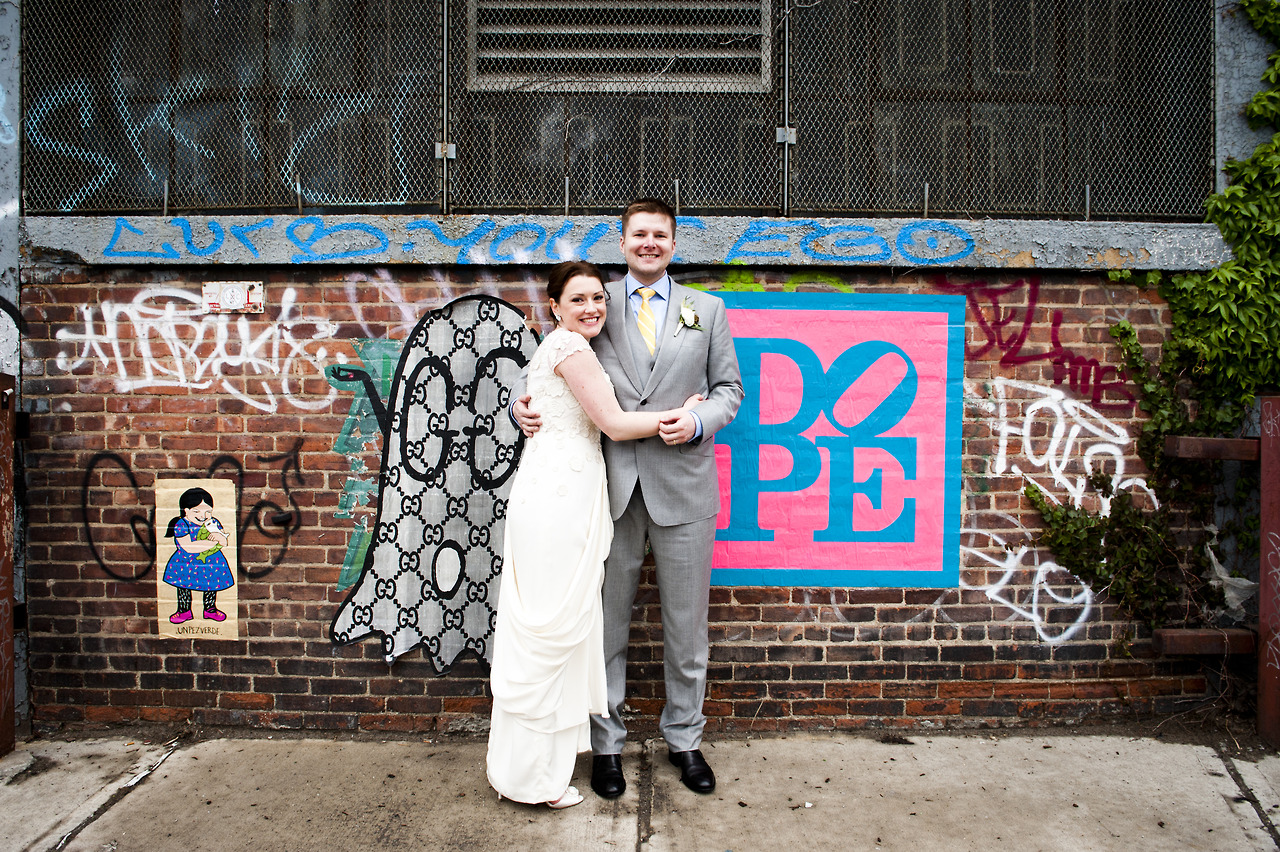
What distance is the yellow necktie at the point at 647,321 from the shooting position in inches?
119

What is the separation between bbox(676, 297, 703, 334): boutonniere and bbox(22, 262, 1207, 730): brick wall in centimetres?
78

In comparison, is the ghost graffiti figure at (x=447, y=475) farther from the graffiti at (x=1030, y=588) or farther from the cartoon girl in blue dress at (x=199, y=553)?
the graffiti at (x=1030, y=588)

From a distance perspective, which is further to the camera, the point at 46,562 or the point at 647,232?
the point at 46,562

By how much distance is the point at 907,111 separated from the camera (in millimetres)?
3623

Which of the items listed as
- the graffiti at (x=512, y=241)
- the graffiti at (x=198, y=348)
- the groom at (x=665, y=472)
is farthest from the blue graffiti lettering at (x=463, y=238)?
the groom at (x=665, y=472)

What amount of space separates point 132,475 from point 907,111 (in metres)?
4.05

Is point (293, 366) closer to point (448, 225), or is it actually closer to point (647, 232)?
point (448, 225)

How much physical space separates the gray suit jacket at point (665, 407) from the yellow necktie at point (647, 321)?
0.11ft

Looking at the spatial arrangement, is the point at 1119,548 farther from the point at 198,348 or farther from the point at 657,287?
the point at 198,348

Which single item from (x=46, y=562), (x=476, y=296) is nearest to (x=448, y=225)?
(x=476, y=296)

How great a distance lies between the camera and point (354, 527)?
3.54 m

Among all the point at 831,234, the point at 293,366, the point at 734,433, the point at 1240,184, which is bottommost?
the point at 734,433

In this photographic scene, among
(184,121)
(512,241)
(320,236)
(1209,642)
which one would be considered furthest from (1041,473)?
(184,121)

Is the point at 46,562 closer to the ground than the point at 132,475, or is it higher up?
closer to the ground
